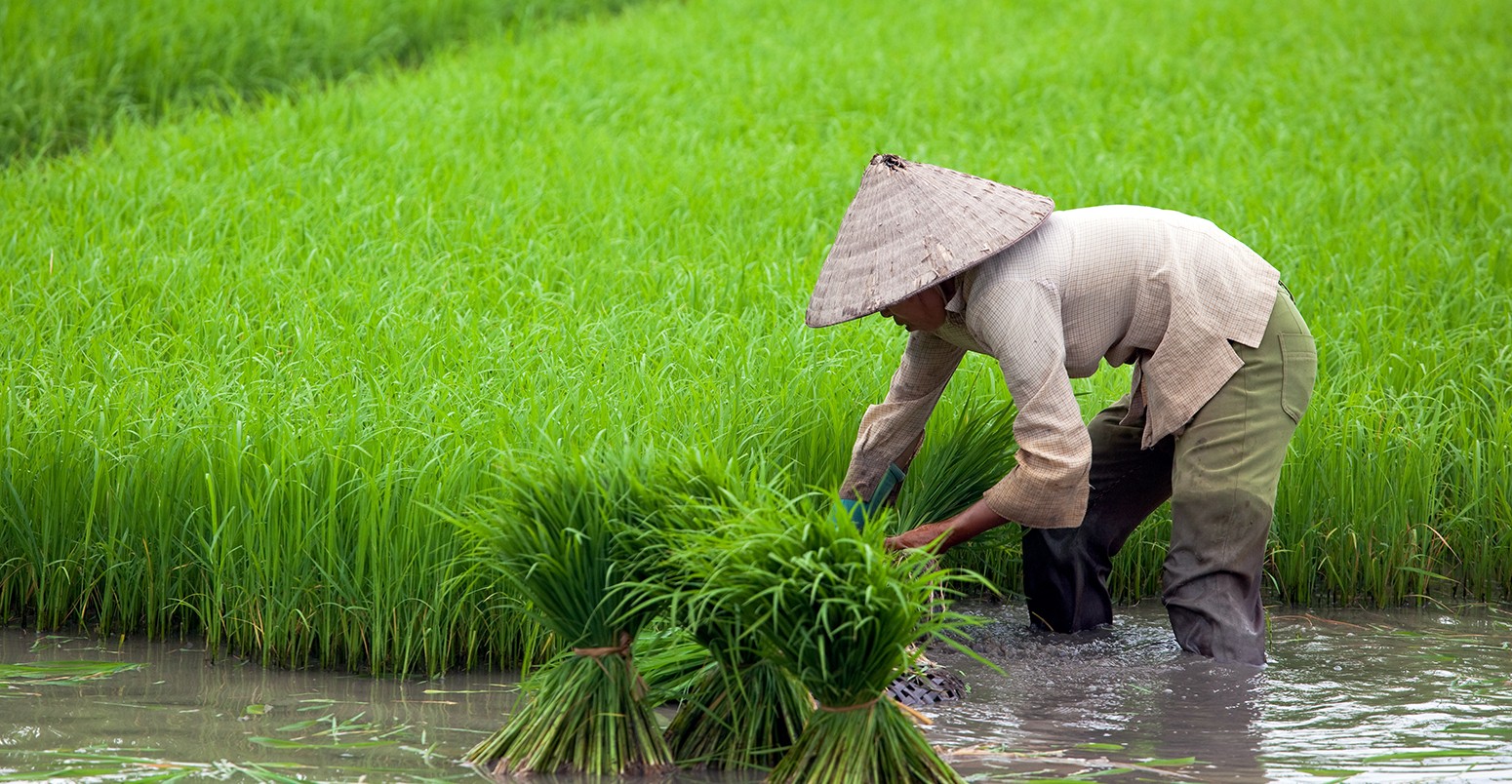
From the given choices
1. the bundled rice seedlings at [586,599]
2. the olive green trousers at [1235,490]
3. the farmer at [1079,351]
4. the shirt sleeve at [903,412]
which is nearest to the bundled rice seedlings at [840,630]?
the bundled rice seedlings at [586,599]

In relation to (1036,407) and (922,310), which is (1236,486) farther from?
(922,310)

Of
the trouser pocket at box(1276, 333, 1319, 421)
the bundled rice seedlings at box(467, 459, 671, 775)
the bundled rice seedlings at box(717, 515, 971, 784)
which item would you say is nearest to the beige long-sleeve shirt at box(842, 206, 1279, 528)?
the trouser pocket at box(1276, 333, 1319, 421)

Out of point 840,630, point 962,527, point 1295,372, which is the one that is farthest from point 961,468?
point 840,630

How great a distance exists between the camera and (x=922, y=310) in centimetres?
292

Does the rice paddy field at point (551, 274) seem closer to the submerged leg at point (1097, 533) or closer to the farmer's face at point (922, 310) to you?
the submerged leg at point (1097, 533)

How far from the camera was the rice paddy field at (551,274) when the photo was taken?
3365 millimetres

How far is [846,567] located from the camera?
7.32ft

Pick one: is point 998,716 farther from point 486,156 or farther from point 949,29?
point 949,29

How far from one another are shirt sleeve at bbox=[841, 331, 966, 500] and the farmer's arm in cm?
28

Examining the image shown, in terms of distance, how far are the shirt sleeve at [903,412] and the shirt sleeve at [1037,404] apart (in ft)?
0.98

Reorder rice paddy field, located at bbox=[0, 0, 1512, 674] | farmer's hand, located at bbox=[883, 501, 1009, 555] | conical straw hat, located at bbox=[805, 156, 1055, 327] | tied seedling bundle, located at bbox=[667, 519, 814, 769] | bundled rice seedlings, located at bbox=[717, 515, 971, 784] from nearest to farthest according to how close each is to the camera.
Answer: bundled rice seedlings, located at bbox=[717, 515, 971, 784] < tied seedling bundle, located at bbox=[667, 519, 814, 769] < conical straw hat, located at bbox=[805, 156, 1055, 327] < farmer's hand, located at bbox=[883, 501, 1009, 555] < rice paddy field, located at bbox=[0, 0, 1512, 674]

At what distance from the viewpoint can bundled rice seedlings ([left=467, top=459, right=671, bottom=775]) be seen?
2.40m

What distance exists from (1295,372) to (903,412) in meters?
0.91

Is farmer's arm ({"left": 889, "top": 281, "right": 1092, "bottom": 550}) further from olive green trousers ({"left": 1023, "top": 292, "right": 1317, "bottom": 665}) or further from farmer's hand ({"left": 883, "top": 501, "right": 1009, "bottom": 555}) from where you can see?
olive green trousers ({"left": 1023, "top": 292, "right": 1317, "bottom": 665})
